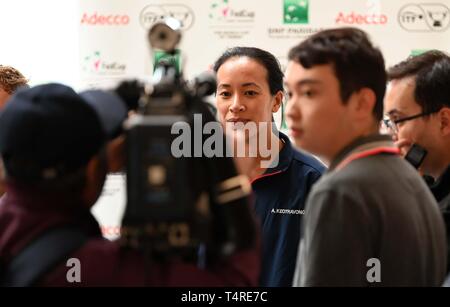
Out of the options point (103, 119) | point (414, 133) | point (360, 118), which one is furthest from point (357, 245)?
point (414, 133)

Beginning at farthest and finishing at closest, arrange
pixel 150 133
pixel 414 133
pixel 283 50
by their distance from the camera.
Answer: pixel 283 50 < pixel 414 133 < pixel 150 133

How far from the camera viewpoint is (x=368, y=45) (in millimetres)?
1308

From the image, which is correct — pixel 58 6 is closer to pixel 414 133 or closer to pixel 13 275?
pixel 414 133

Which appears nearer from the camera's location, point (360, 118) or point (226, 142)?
point (226, 142)

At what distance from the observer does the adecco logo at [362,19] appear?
348 centimetres

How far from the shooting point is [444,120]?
1.84 m

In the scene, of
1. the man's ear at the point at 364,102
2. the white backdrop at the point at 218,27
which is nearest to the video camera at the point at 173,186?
the man's ear at the point at 364,102

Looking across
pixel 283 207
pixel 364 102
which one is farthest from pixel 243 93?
pixel 364 102

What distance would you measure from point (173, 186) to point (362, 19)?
2.87 meters

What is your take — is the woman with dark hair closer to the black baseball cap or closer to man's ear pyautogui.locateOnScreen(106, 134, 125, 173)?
man's ear pyautogui.locateOnScreen(106, 134, 125, 173)

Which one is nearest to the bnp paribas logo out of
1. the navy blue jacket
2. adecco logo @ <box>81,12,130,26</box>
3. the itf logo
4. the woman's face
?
the itf logo

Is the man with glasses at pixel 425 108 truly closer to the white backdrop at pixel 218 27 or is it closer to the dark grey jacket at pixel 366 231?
the dark grey jacket at pixel 366 231

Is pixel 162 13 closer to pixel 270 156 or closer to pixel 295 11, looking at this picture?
pixel 295 11
